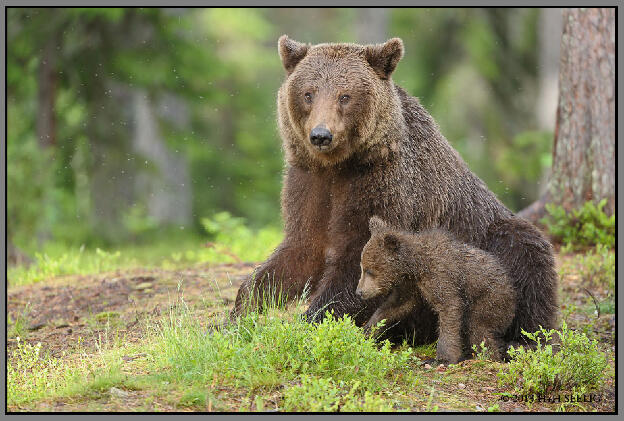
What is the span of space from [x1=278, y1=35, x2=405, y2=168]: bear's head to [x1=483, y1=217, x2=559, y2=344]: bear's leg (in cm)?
133

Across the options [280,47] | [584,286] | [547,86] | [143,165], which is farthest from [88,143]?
[547,86]

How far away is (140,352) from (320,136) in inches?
82.0

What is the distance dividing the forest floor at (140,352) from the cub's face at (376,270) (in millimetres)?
663

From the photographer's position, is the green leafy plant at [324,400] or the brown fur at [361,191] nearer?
the green leafy plant at [324,400]

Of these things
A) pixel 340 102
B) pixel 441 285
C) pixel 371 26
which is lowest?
pixel 441 285

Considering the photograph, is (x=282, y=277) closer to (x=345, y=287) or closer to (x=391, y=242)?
(x=345, y=287)

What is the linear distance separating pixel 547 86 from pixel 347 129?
12.6m

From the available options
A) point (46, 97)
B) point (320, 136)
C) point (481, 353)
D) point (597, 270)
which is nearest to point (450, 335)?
point (481, 353)

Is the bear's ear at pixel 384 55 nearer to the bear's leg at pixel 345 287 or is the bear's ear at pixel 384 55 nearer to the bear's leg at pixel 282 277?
the bear's leg at pixel 345 287

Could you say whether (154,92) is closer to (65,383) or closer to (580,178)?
(580,178)

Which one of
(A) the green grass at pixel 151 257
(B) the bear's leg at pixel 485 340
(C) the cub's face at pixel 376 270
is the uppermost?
(C) the cub's face at pixel 376 270

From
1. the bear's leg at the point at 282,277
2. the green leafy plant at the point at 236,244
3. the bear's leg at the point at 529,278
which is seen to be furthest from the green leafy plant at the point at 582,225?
the bear's leg at the point at 282,277

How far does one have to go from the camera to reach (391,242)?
5945 millimetres

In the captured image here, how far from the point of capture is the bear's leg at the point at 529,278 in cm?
665
